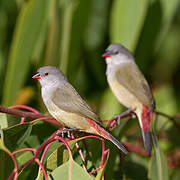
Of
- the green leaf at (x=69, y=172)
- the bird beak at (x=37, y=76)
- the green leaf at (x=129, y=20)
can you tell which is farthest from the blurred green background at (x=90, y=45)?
the green leaf at (x=69, y=172)

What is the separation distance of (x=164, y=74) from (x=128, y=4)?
1.48m

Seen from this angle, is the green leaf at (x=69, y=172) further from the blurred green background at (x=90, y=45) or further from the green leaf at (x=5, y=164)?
the blurred green background at (x=90, y=45)

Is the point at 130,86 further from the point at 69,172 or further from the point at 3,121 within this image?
the point at 69,172

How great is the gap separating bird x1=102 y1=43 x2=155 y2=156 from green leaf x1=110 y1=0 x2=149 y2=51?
25cm

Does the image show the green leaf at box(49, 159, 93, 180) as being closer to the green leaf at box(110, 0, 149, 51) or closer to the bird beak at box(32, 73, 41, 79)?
the bird beak at box(32, 73, 41, 79)

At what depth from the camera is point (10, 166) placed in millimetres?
2258

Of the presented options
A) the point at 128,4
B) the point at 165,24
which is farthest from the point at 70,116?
the point at 165,24

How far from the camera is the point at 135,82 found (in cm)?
352

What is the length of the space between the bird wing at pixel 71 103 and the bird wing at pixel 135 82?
0.90 meters

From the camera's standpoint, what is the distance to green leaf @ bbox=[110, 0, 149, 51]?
3.87 m

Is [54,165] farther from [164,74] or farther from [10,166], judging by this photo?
[164,74]

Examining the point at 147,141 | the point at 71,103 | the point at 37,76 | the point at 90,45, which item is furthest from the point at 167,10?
the point at 71,103

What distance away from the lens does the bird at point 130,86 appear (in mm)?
3264

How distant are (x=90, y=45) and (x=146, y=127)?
1693 millimetres
